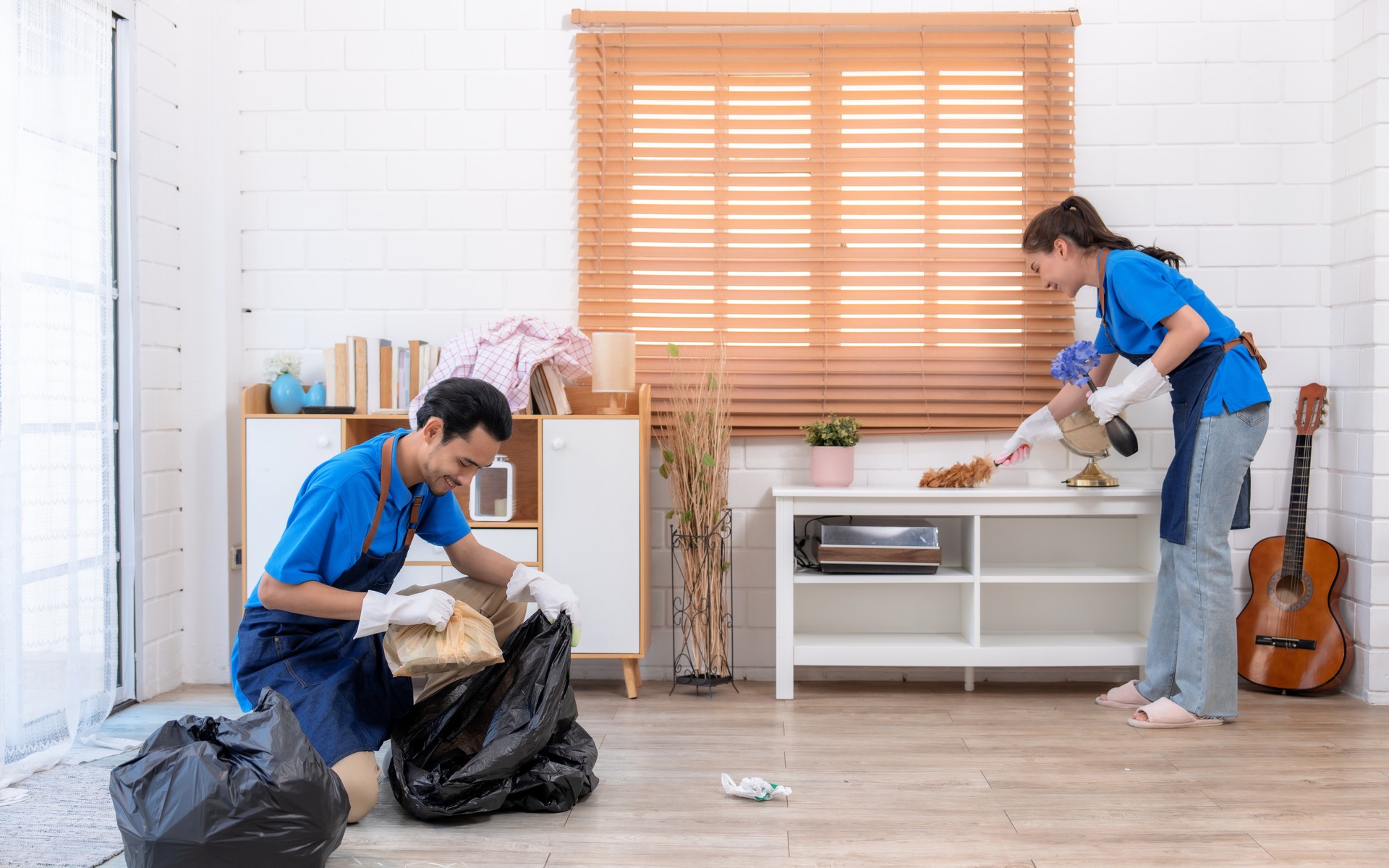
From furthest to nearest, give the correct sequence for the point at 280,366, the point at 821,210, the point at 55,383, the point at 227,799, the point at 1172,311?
the point at 821,210
the point at 280,366
the point at 1172,311
the point at 55,383
the point at 227,799

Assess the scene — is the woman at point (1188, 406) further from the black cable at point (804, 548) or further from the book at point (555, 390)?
the book at point (555, 390)

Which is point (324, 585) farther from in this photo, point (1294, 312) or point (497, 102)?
point (1294, 312)

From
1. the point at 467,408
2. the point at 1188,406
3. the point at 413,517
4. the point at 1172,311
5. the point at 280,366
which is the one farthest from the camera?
the point at 280,366

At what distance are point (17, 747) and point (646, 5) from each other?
9.29ft

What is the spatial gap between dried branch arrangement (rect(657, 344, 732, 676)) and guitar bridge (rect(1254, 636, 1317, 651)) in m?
1.69

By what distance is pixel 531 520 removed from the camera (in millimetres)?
3053

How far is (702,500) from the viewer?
10.3 feet

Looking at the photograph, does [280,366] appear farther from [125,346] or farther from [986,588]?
[986,588]

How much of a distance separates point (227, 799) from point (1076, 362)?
2515 millimetres

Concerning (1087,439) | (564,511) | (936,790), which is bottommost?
(936,790)

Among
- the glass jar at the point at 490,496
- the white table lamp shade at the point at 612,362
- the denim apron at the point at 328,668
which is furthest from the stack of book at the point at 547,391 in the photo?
the denim apron at the point at 328,668

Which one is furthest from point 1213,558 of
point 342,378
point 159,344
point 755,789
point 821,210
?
point 159,344

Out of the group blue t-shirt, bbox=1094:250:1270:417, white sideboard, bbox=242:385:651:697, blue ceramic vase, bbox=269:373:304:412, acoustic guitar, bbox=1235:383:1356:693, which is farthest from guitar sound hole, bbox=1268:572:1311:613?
blue ceramic vase, bbox=269:373:304:412

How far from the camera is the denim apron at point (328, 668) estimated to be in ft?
6.64
